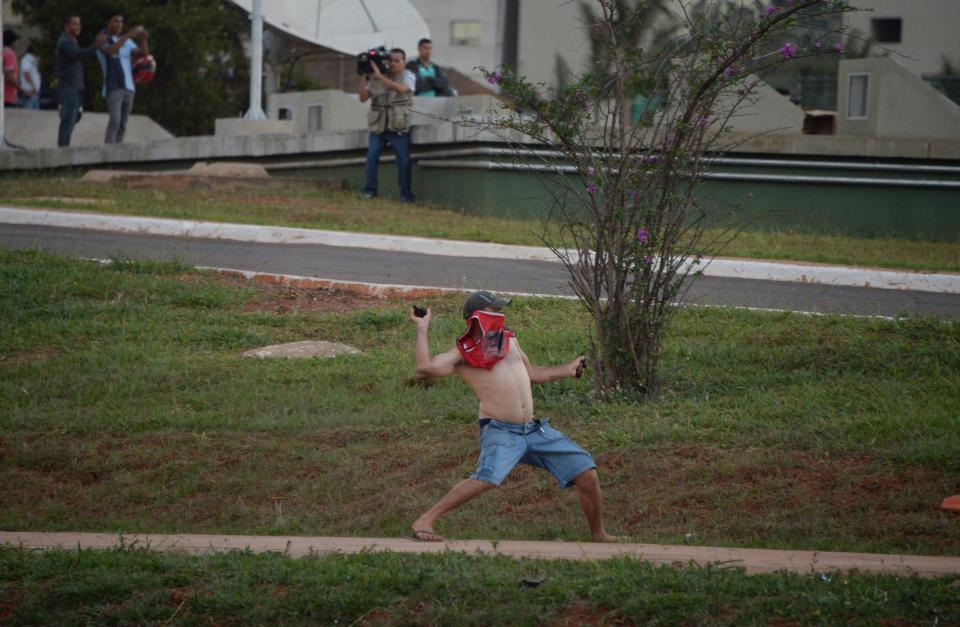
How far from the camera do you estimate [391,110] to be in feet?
60.7

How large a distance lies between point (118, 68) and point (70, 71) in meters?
0.91

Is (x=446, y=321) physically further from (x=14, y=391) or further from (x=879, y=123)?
(x=879, y=123)

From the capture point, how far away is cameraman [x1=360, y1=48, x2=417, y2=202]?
1841 cm

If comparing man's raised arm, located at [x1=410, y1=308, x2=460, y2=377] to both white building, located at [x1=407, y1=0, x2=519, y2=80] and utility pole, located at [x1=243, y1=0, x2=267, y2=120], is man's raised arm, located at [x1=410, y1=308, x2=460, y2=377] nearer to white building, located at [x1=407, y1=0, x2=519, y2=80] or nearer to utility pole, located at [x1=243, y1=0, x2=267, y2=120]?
utility pole, located at [x1=243, y1=0, x2=267, y2=120]

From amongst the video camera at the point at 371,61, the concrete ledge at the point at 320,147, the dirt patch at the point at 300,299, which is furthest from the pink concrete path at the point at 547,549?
the video camera at the point at 371,61

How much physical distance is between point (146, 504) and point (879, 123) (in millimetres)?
13595

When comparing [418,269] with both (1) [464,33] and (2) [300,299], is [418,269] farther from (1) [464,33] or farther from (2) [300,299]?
(1) [464,33]

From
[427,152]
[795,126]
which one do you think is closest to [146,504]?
[427,152]

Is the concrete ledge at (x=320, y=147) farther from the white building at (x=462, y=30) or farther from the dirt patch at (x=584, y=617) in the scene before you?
the white building at (x=462, y=30)

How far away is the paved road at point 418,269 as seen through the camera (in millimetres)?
12250

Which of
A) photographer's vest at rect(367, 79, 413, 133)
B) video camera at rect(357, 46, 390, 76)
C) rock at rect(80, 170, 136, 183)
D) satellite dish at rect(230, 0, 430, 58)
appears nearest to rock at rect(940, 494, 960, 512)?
photographer's vest at rect(367, 79, 413, 133)

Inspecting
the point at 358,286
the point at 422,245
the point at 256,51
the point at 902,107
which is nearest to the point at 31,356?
the point at 358,286

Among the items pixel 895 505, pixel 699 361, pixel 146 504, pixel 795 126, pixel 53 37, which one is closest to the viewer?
pixel 895 505

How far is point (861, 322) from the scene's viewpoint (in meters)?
10.7
